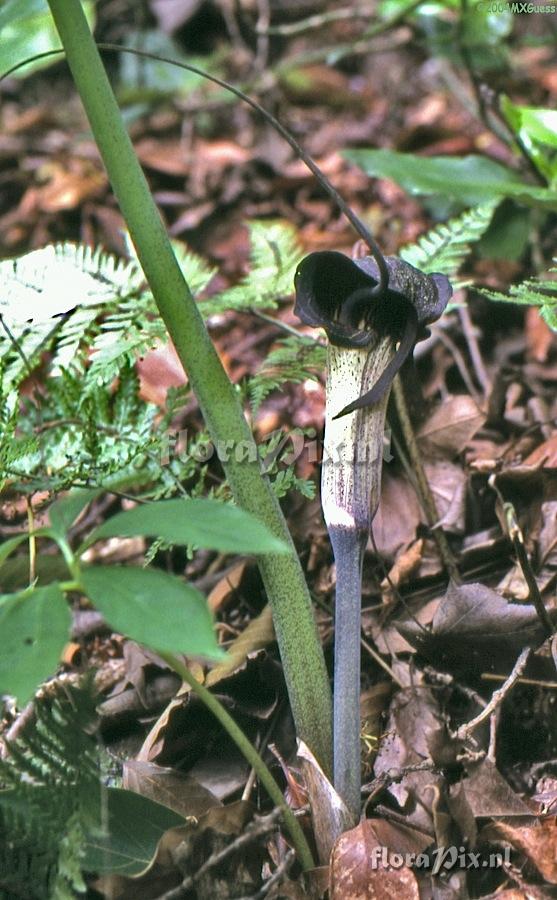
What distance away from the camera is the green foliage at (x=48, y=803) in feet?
4.22

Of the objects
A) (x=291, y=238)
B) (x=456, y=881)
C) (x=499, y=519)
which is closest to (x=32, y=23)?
(x=291, y=238)

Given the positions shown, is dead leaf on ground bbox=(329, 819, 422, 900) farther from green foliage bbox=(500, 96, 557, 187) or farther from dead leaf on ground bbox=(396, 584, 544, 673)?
green foliage bbox=(500, 96, 557, 187)

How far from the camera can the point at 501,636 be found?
1738 millimetres

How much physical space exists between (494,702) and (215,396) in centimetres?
73

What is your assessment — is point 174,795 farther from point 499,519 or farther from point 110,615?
point 499,519

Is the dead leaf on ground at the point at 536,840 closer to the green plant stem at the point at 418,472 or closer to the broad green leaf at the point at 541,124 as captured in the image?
the green plant stem at the point at 418,472

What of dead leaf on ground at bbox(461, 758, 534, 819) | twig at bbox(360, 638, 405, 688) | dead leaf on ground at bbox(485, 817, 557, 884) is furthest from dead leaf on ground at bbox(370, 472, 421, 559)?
dead leaf on ground at bbox(485, 817, 557, 884)

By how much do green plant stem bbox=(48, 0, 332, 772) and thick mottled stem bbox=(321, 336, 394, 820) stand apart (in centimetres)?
7

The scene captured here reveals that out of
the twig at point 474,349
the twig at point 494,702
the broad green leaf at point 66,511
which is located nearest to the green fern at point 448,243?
the twig at point 474,349

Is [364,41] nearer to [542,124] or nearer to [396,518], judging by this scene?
[542,124]

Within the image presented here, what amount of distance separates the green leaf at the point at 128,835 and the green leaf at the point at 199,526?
53cm

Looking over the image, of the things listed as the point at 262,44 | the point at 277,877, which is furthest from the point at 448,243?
the point at 262,44

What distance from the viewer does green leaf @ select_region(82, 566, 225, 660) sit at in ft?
3.14

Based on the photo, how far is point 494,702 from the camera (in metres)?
1.59
